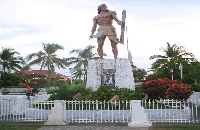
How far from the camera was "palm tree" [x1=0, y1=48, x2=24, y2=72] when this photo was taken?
151ft

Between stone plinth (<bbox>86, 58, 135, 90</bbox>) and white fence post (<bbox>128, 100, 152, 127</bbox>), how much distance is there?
505cm

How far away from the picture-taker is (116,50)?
54.2ft

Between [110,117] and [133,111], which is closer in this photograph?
[133,111]

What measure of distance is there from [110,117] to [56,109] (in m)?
2.08

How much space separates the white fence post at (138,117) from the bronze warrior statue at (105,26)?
241 inches

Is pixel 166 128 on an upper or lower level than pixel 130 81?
lower

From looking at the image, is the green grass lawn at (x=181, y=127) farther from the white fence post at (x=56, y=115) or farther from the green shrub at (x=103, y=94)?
the green shrub at (x=103, y=94)

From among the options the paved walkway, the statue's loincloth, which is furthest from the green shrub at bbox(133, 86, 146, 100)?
the paved walkway

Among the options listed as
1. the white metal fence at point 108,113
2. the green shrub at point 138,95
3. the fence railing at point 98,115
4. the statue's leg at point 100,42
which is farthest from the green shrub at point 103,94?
the statue's leg at point 100,42

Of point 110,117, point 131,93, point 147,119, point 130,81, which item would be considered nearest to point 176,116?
point 147,119

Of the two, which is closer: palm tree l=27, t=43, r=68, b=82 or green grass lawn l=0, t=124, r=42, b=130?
green grass lawn l=0, t=124, r=42, b=130

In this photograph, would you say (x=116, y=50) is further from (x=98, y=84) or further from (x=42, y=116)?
(x=42, y=116)

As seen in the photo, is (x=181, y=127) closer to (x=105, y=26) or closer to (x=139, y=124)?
(x=139, y=124)

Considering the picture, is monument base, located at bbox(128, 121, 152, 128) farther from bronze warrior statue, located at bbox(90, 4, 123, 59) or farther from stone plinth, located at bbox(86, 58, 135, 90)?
bronze warrior statue, located at bbox(90, 4, 123, 59)
